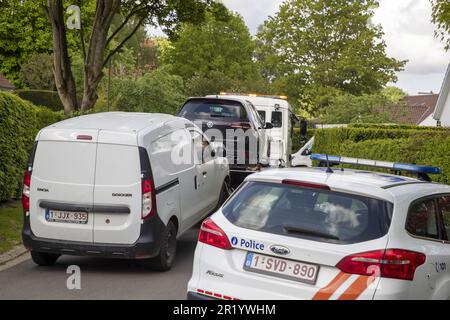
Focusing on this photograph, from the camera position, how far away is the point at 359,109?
1770 inches

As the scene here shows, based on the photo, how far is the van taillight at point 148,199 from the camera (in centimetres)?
757

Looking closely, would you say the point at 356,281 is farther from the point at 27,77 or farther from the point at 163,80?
the point at 27,77

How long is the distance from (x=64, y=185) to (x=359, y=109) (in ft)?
129

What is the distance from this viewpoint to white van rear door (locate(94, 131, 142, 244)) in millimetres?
7570

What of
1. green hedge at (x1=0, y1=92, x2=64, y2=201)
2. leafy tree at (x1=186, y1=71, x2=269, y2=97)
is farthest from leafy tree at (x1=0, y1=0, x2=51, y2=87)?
green hedge at (x1=0, y1=92, x2=64, y2=201)

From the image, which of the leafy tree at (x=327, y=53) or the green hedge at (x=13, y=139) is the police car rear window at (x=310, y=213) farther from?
the leafy tree at (x=327, y=53)

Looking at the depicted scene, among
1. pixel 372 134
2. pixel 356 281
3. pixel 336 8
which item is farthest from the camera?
pixel 336 8

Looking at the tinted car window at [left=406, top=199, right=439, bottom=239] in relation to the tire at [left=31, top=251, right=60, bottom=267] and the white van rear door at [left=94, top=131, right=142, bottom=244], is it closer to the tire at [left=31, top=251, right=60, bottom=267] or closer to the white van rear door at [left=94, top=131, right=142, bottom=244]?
the white van rear door at [left=94, top=131, right=142, bottom=244]

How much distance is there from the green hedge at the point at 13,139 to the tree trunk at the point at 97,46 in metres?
6.86

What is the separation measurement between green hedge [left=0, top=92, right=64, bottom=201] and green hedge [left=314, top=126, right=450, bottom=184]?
26.6 ft

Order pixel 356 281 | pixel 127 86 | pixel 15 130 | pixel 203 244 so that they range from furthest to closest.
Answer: pixel 127 86 < pixel 15 130 < pixel 203 244 < pixel 356 281
